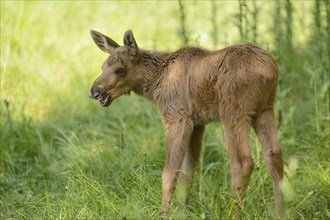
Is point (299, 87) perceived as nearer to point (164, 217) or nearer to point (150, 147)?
point (150, 147)

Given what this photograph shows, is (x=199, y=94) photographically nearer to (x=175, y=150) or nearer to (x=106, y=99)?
(x=175, y=150)

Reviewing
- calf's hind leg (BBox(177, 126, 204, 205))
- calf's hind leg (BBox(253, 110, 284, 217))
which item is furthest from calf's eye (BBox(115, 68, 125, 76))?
calf's hind leg (BBox(253, 110, 284, 217))

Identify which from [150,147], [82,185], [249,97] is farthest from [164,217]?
[150,147]

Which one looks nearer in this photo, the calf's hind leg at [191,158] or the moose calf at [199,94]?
the moose calf at [199,94]

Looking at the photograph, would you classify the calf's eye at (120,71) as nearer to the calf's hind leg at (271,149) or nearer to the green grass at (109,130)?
the green grass at (109,130)

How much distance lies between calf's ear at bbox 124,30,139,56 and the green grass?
2.82 feet

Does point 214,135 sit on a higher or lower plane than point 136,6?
lower

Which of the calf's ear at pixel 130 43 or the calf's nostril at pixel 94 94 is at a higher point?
the calf's ear at pixel 130 43

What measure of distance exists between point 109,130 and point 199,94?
2.72 metres

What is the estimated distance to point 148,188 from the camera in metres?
5.72

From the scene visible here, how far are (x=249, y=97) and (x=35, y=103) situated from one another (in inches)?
171

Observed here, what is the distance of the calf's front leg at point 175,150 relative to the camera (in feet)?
18.5

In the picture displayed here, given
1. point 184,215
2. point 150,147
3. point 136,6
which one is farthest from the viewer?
point 136,6

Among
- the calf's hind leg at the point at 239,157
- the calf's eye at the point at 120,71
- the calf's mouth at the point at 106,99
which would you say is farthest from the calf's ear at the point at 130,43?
the calf's hind leg at the point at 239,157
